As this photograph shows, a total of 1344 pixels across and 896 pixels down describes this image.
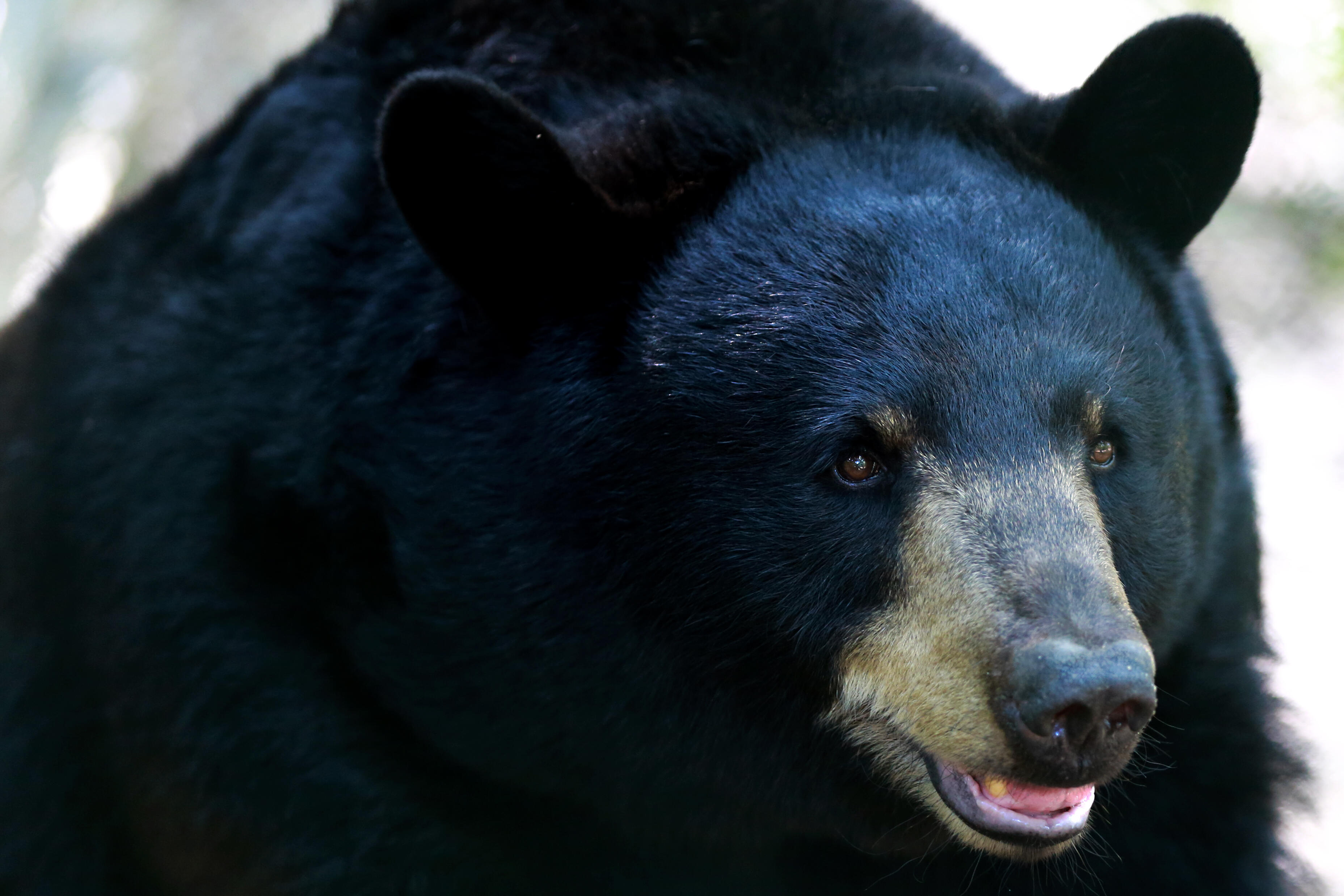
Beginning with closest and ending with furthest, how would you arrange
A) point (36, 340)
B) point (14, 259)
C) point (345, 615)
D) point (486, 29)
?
point (345, 615)
point (486, 29)
point (36, 340)
point (14, 259)

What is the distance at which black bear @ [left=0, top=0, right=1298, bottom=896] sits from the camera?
2732 mm

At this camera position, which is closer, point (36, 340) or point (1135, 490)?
point (1135, 490)

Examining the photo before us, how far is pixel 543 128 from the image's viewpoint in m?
2.83

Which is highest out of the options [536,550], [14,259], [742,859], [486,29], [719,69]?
[486,29]

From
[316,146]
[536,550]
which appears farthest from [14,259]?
[536,550]

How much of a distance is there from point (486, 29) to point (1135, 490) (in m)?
1.89

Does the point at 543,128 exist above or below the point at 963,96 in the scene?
above

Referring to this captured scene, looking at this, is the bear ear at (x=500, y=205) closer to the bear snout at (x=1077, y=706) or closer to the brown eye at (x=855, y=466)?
the brown eye at (x=855, y=466)

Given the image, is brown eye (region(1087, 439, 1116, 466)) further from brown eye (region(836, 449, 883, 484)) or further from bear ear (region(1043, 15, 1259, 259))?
bear ear (region(1043, 15, 1259, 259))

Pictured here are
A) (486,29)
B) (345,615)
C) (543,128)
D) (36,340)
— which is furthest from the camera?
(36,340)

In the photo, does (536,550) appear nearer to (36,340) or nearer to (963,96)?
(963,96)

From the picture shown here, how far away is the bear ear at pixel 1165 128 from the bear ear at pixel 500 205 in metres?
0.95

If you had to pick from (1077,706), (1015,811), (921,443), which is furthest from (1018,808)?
(921,443)

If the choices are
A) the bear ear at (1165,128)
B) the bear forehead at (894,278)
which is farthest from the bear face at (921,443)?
the bear ear at (1165,128)
